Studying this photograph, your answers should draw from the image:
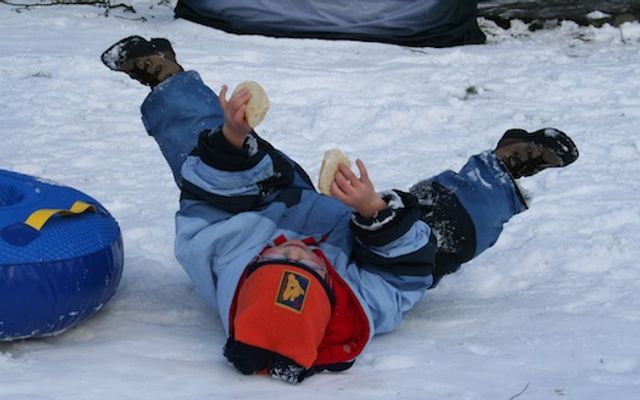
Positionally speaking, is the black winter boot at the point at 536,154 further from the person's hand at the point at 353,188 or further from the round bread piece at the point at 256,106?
the round bread piece at the point at 256,106

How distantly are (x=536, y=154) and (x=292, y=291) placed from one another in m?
0.97

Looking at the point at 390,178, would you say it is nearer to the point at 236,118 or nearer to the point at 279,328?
the point at 236,118

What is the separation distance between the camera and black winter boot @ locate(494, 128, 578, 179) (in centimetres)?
297

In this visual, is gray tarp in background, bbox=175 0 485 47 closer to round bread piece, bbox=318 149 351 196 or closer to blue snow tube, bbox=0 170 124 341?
blue snow tube, bbox=0 170 124 341

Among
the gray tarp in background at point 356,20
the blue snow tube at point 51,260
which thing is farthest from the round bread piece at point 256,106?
the gray tarp in background at point 356,20

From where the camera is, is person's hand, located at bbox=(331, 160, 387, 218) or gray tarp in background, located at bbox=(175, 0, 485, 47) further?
gray tarp in background, located at bbox=(175, 0, 485, 47)

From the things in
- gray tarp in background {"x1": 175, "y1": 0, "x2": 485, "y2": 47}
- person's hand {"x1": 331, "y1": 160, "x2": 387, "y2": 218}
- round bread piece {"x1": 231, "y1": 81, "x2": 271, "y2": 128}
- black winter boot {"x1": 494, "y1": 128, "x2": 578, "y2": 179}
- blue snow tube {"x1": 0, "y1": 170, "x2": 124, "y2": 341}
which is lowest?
gray tarp in background {"x1": 175, "y1": 0, "x2": 485, "y2": 47}

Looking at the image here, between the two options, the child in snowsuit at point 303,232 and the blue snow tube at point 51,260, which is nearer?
the child in snowsuit at point 303,232

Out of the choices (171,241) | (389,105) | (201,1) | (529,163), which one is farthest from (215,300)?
(201,1)

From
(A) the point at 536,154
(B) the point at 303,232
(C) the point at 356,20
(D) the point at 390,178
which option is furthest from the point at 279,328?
(C) the point at 356,20

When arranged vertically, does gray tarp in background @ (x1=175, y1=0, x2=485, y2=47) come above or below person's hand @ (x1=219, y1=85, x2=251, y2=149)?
below

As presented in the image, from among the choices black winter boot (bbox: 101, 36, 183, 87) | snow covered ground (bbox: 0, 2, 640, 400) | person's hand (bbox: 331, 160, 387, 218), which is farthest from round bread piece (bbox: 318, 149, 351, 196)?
black winter boot (bbox: 101, 36, 183, 87)

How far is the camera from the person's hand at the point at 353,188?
2.37 meters

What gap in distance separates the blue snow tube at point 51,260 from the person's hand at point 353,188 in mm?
705
